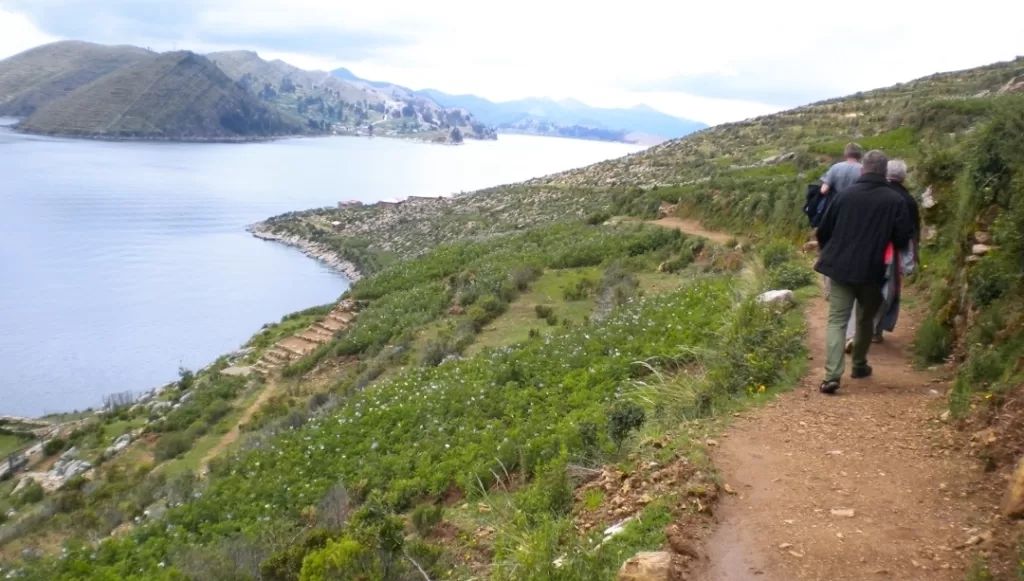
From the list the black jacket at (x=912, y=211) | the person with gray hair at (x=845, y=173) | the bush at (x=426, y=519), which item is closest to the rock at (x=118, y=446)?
the bush at (x=426, y=519)

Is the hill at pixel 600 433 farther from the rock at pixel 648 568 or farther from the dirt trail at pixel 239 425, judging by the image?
the dirt trail at pixel 239 425

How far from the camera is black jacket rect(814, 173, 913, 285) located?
23.6 ft

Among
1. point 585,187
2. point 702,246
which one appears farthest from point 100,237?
point 702,246

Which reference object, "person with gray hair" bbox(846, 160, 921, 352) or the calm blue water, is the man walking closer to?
"person with gray hair" bbox(846, 160, 921, 352)

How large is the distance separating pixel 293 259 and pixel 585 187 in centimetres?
2904

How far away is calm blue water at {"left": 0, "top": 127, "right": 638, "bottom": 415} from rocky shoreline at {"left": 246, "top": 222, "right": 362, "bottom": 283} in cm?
136

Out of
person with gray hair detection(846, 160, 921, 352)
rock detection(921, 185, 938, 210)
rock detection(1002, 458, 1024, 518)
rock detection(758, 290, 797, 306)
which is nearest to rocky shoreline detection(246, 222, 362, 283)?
rock detection(921, 185, 938, 210)

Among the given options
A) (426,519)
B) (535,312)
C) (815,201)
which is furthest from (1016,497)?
(535,312)

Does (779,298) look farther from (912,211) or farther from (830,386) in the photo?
(912,211)

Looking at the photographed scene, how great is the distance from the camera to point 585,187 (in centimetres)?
5866

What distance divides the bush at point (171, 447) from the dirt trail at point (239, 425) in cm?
90

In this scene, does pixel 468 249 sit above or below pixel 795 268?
below

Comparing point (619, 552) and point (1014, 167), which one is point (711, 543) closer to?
point (619, 552)

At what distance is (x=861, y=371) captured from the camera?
7.95 metres
